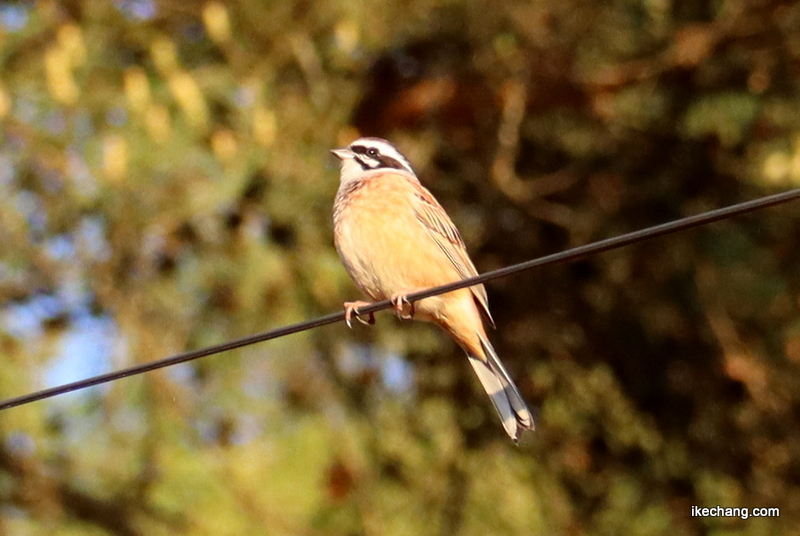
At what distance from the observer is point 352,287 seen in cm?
732

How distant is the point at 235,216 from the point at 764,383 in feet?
11.2

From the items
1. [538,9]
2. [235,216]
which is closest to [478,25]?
[538,9]

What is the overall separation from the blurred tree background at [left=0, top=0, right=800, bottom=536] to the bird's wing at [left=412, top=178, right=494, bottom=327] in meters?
1.76

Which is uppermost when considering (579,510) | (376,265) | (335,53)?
(335,53)

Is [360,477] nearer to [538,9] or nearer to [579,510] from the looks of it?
[579,510]

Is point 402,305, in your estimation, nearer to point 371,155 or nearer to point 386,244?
point 386,244

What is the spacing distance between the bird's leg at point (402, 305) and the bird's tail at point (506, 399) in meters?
0.31

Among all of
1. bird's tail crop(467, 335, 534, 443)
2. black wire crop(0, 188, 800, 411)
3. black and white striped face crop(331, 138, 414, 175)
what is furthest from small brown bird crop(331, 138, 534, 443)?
black wire crop(0, 188, 800, 411)

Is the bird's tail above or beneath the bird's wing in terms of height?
beneath

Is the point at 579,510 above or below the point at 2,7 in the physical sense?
below

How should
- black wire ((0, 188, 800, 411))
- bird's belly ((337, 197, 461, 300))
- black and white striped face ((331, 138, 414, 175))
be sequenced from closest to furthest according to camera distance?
1. black wire ((0, 188, 800, 411))
2. bird's belly ((337, 197, 461, 300))
3. black and white striped face ((331, 138, 414, 175))

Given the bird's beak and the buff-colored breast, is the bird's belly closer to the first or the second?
the buff-colored breast

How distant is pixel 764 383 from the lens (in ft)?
24.2

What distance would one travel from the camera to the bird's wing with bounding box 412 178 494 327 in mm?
5211
